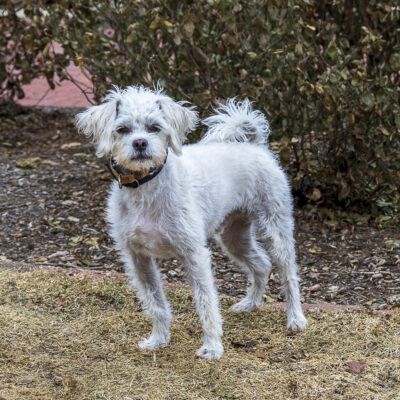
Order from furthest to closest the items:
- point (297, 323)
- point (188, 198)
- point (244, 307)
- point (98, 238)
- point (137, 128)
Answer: point (98, 238) < point (244, 307) < point (297, 323) < point (188, 198) < point (137, 128)

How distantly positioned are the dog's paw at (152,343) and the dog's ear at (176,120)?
1.18 m

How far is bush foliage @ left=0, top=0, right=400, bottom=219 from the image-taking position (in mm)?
5738

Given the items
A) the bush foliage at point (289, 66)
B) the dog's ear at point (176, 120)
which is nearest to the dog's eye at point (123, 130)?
the dog's ear at point (176, 120)

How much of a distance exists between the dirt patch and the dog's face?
190 centimetres

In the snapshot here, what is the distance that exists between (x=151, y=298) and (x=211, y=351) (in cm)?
50

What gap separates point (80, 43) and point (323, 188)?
2.67m

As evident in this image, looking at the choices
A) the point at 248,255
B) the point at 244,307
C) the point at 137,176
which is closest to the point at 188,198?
the point at 137,176

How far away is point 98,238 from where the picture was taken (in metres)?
6.34

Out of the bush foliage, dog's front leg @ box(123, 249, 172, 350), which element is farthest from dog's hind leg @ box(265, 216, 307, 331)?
the bush foliage

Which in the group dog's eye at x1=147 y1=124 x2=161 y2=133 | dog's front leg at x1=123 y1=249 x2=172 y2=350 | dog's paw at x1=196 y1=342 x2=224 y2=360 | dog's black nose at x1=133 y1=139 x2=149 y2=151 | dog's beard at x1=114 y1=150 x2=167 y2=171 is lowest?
dog's paw at x1=196 y1=342 x2=224 y2=360

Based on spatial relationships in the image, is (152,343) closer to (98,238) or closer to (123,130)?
(123,130)

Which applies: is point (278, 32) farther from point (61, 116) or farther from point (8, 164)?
point (61, 116)

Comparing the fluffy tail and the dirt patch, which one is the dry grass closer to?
the dirt patch

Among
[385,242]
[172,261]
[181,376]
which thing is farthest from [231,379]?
[385,242]
